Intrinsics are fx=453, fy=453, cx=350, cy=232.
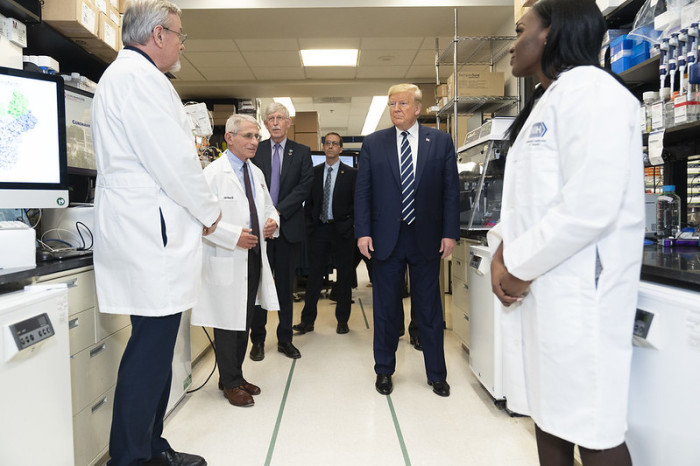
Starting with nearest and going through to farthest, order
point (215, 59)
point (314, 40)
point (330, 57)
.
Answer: point (314, 40) → point (215, 59) → point (330, 57)

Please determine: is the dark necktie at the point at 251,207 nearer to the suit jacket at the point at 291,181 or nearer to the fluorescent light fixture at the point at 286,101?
the suit jacket at the point at 291,181

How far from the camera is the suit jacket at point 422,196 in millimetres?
2219

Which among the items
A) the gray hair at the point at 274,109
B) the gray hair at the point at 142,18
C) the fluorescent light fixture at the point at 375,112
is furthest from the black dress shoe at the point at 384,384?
the fluorescent light fixture at the point at 375,112

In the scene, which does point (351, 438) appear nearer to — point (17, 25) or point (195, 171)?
A: point (195, 171)

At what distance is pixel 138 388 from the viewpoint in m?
1.36

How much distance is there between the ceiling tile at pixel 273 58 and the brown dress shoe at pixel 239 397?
170 inches

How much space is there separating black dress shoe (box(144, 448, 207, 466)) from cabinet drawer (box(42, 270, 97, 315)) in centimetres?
58

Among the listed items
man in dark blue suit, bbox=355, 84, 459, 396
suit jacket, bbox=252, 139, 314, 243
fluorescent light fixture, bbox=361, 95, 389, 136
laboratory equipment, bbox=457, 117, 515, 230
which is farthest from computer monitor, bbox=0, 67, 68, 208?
fluorescent light fixture, bbox=361, 95, 389, 136

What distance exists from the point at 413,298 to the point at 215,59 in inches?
178

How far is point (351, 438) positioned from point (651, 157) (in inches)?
60.7

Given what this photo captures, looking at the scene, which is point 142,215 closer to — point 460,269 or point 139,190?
point 139,190

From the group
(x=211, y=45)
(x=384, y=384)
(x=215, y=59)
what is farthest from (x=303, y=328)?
(x=215, y=59)

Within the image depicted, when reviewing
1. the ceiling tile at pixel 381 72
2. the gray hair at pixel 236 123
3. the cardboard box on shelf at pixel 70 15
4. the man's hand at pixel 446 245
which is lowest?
the man's hand at pixel 446 245

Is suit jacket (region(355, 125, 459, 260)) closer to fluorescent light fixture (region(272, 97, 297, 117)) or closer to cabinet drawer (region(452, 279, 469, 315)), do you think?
cabinet drawer (region(452, 279, 469, 315))
